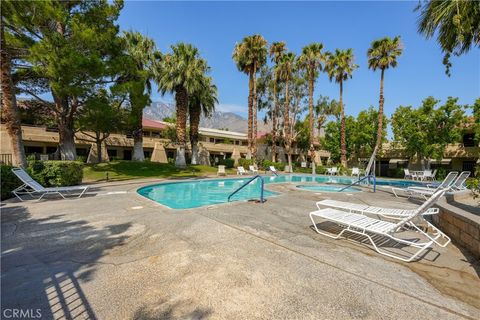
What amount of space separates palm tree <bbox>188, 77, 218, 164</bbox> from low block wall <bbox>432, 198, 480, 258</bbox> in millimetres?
25414

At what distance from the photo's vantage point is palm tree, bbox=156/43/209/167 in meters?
25.2

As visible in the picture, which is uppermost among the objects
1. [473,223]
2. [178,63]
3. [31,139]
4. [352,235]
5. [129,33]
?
[129,33]

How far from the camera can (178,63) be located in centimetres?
2520

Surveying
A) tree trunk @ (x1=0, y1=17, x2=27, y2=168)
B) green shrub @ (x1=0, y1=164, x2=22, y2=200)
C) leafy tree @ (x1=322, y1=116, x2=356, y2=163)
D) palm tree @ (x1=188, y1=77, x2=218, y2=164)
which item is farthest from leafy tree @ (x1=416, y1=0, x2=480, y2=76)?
leafy tree @ (x1=322, y1=116, x2=356, y2=163)

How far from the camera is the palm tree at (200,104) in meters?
28.1

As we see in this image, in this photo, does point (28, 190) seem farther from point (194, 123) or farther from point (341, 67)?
point (341, 67)

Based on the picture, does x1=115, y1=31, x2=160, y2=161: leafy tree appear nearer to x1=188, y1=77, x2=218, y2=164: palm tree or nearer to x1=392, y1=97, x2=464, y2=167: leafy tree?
x1=188, y1=77, x2=218, y2=164: palm tree

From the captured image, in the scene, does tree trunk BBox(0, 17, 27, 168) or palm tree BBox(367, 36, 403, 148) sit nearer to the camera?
tree trunk BBox(0, 17, 27, 168)

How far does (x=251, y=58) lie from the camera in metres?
28.3

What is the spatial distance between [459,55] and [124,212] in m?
11.3

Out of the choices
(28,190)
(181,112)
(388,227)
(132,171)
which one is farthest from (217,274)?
(181,112)

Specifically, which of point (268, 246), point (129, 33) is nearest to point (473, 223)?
point (268, 246)

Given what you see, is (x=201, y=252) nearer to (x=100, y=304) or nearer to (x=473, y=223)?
(x=100, y=304)

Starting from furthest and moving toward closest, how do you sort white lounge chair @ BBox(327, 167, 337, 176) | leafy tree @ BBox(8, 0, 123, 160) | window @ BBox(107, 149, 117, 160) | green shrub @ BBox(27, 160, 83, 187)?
window @ BBox(107, 149, 117, 160) → white lounge chair @ BBox(327, 167, 337, 176) → leafy tree @ BBox(8, 0, 123, 160) → green shrub @ BBox(27, 160, 83, 187)
